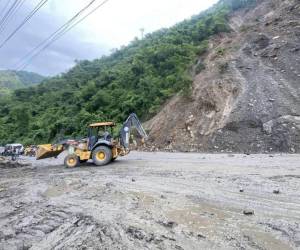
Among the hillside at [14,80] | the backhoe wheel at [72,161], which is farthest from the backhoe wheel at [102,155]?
the hillside at [14,80]

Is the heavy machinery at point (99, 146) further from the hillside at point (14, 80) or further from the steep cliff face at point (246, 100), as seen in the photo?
the hillside at point (14, 80)

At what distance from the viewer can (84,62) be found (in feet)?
302

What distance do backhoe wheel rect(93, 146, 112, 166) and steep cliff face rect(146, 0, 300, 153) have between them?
27.1 ft

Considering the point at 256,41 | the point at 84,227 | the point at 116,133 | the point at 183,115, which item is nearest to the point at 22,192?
the point at 84,227

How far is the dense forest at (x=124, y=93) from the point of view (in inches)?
1552

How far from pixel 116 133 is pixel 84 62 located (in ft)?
251

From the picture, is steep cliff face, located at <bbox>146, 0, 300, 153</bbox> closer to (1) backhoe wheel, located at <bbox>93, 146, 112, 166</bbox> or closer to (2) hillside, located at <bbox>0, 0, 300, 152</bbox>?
(2) hillside, located at <bbox>0, 0, 300, 152</bbox>

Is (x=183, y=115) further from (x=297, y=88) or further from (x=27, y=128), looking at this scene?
(x=27, y=128)

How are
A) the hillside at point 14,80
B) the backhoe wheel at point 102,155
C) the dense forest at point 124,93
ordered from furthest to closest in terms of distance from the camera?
the hillside at point 14,80, the dense forest at point 124,93, the backhoe wheel at point 102,155

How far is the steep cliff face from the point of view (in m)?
22.7

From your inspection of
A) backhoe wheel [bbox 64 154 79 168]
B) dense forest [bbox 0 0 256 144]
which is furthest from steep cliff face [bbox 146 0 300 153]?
backhoe wheel [bbox 64 154 79 168]

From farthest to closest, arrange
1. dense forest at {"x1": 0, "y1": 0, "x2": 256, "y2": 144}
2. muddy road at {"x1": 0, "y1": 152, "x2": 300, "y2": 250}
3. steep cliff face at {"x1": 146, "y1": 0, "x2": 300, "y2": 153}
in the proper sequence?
dense forest at {"x1": 0, "y1": 0, "x2": 256, "y2": 144} → steep cliff face at {"x1": 146, "y1": 0, "x2": 300, "y2": 153} → muddy road at {"x1": 0, "y1": 152, "x2": 300, "y2": 250}

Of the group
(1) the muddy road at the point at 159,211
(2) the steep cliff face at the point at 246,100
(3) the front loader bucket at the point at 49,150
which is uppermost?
(2) the steep cliff face at the point at 246,100

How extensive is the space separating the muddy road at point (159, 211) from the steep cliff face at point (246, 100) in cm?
884
